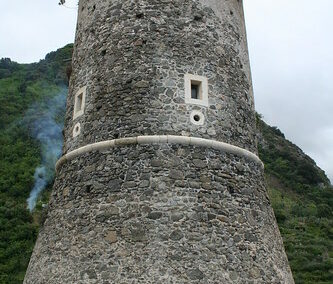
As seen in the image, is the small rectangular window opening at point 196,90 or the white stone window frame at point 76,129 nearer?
the small rectangular window opening at point 196,90

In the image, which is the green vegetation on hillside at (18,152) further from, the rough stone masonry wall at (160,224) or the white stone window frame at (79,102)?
the rough stone masonry wall at (160,224)

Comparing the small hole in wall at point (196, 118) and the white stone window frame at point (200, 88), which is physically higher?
the white stone window frame at point (200, 88)

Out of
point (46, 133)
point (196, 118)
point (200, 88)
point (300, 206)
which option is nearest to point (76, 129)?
point (196, 118)

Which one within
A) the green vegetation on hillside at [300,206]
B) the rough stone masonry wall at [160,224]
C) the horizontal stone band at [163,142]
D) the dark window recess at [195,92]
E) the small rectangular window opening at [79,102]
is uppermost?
the green vegetation on hillside at [300,206]

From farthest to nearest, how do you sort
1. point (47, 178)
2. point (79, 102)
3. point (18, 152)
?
1. point (18, 152)
2. point (47, 178)
3. point (79, 102)

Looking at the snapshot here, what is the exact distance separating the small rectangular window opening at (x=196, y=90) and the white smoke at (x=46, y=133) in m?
21.9

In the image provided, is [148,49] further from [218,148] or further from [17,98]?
[17,98]

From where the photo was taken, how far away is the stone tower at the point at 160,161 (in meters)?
7.38

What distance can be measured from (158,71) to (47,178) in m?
24.3

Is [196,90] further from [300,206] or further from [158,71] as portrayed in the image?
[300,206]

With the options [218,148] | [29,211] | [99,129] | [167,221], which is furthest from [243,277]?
[29,211]

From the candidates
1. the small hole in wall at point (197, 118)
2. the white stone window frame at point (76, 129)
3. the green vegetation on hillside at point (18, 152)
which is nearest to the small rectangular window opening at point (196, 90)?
the small hole in wall at point (197, 118)

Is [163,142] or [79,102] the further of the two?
[79,102]

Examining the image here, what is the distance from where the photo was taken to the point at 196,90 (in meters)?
8.74
